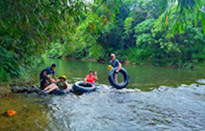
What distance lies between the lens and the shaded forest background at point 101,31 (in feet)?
8.91

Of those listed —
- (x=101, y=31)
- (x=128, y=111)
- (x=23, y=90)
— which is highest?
(x=101, y=31)

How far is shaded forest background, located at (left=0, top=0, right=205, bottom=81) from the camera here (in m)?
2.72

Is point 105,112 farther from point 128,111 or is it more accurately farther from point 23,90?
point 23,90

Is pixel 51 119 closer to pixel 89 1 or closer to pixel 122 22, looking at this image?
pixel 89 1

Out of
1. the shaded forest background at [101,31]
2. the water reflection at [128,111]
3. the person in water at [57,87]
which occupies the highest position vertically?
the shaded forest background at [101,31]

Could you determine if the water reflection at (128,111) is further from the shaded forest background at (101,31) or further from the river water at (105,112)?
the shaded forest background at (101,31)

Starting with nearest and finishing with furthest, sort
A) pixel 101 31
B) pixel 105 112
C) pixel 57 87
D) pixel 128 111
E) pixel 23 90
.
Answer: pixel 101 31
pixel 105 112
pixel 128 111
pixel 23 90
pixel 57 87

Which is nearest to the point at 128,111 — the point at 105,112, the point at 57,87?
the point at 105,112

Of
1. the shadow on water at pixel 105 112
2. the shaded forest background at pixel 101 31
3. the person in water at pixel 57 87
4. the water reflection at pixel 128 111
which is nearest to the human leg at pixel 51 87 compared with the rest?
the person in water at pixel 57 87

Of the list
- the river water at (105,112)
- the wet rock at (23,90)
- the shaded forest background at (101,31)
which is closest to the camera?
the shaded forest background at (101,31)

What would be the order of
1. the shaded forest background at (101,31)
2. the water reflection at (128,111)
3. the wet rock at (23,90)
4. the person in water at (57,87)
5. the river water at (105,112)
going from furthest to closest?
the person in water at (57,87) < the wet rock at (23,90) < the water reflection at (128,111) < the river water at (105,112) < the shaded forest background at (101,31)

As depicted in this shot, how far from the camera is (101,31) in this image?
338cm

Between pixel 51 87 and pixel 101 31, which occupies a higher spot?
pixel 101 31

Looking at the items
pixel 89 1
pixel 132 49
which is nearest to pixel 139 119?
pixel 89 1
